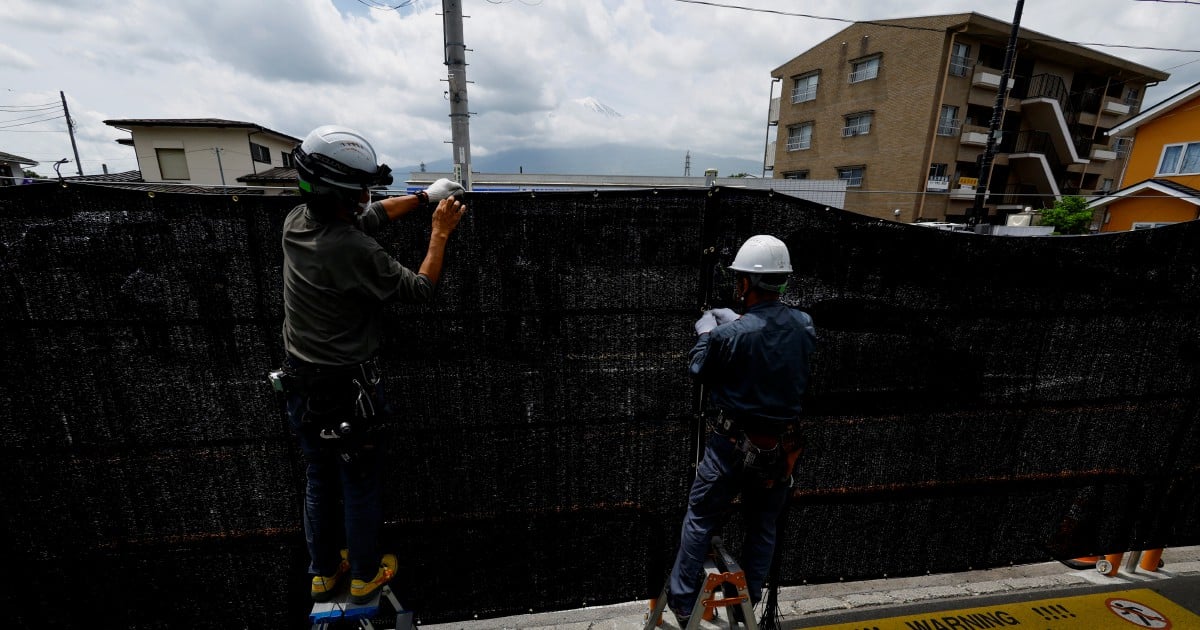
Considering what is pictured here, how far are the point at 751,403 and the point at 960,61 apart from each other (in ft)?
113

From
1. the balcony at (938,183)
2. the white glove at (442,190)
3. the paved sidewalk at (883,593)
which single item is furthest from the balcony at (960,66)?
the white glove at (442,190)

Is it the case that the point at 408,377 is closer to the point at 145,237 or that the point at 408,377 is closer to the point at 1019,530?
the point at 145,237

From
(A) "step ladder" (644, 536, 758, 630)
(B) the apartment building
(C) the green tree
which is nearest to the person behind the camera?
(A) "step ladder" (644, 536, 758, 630)

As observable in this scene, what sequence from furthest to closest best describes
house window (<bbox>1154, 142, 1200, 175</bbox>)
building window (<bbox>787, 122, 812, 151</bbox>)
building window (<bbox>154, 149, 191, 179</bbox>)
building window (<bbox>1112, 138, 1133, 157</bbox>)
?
building window (<bbox>787, 122, 812, 151</bbox>) → building window (<bbox>1112, 138, 1133, 157</bbox>) → building window (<bbox>154, 149, 191, 179</bbox>) → house window (<bbox>1154, 142, 1200, 175</bbox>)

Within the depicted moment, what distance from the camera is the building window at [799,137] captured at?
33.7 meters

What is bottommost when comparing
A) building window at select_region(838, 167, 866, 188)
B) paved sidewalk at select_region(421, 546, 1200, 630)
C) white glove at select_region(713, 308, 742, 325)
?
paved sidewalk at select_region(421, 546, 1200, 630)

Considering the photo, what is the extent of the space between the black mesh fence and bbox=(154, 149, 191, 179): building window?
36.7 meters

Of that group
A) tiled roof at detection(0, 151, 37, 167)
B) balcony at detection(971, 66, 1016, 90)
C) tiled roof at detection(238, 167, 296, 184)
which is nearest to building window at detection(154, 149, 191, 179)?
tiled roof at detection(238, 167, 296, 184)

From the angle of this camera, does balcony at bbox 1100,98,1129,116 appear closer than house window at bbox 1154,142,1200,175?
No

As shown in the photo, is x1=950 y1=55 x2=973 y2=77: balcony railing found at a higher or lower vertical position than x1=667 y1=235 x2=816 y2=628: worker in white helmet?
higher

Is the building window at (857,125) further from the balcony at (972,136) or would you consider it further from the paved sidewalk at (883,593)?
the paved sidewalk at (883,593)

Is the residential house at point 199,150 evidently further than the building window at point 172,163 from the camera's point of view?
No

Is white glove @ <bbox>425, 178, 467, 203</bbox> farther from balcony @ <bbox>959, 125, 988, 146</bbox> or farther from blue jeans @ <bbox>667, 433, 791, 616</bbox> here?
balcony @ <bbox>959, 125, 988, 146</bbox>

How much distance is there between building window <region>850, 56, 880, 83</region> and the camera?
29.1 meters
